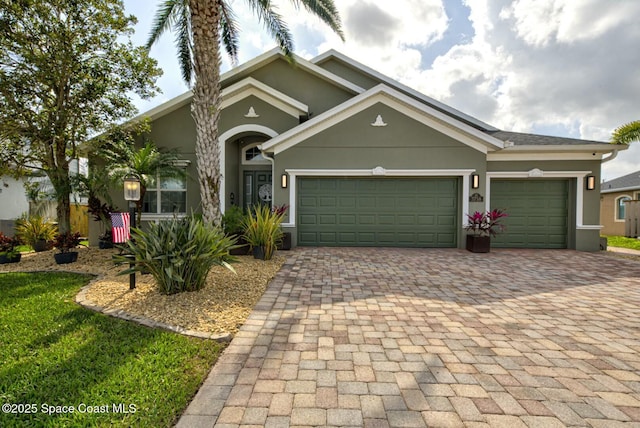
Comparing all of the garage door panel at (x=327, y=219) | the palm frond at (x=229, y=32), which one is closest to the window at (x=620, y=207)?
the garage door panel at (x=327, y=219)

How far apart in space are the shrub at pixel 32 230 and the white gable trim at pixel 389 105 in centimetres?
724

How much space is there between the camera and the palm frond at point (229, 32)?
27.0ft

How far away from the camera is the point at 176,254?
14.6 feet

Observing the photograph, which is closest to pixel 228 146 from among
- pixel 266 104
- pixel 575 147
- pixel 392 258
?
pixel 266 104

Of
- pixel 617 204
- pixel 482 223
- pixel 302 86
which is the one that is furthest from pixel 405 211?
pixel 617 204

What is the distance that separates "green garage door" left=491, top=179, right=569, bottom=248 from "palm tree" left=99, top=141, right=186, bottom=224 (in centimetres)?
1078

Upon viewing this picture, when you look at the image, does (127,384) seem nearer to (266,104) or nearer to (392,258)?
(392,258)

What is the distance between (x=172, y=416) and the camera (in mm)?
2100

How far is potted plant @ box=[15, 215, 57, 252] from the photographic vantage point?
8.71 metres

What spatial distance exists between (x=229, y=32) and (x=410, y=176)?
748 cm

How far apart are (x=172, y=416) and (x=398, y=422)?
5.41ft

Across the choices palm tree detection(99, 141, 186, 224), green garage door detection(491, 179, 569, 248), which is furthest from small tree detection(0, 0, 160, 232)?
green garage door detection(491, 179, 569, 248)

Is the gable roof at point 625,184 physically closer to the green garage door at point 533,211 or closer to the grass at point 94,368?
the green garage door at point 533,211

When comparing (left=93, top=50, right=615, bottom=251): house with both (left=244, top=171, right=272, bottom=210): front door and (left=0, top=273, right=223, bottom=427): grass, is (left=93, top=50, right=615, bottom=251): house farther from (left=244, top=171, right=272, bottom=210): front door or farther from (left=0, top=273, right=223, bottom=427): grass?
(left=0, top=273, right=223, bottom=427): grass
